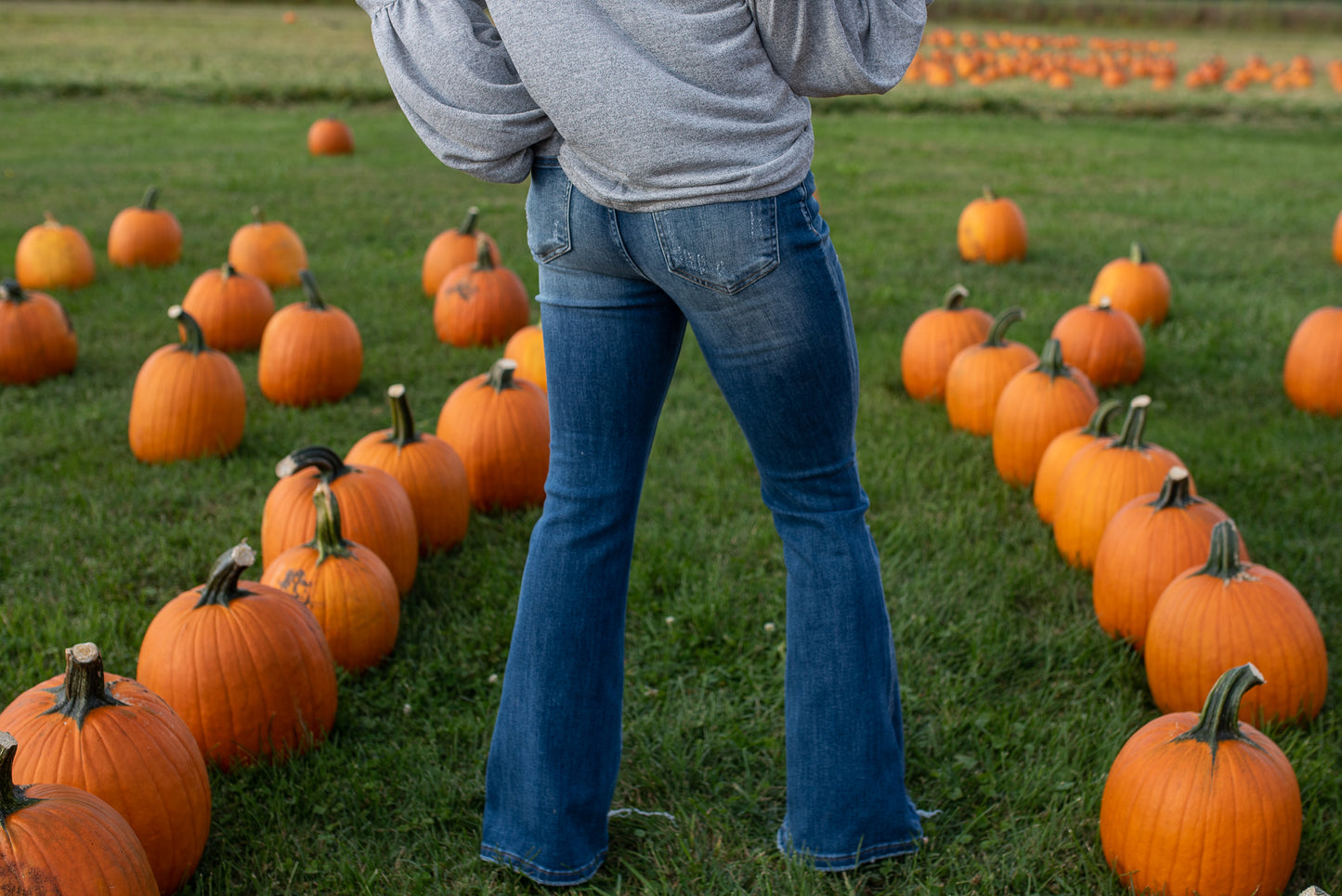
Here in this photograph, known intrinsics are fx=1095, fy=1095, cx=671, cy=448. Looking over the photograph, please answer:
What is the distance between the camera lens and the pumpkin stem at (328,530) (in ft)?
9.89

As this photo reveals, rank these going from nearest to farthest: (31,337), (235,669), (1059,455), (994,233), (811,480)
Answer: (811,480) → (235,669) → (1059,455) → (31,337) → (994,233)

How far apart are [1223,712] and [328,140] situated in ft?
37.9

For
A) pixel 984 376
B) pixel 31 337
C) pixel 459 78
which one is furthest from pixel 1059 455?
pixel 31 337

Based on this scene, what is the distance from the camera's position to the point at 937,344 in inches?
202

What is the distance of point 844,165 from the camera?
1162 cm

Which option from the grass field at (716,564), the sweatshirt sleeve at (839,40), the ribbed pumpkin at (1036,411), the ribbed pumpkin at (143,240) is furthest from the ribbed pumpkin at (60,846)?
the ribbed pumpkin at (143,240)

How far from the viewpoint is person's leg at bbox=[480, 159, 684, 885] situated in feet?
6.55

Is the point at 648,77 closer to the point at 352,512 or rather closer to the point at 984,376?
the point at 352,512

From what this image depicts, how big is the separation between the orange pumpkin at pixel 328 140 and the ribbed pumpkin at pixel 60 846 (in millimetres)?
11016

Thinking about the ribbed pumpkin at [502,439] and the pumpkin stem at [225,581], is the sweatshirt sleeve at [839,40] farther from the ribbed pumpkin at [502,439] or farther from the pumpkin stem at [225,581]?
the ribbed pumpkin at [502,439]

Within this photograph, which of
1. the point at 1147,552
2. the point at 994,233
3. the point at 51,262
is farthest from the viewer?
the point at 994,233

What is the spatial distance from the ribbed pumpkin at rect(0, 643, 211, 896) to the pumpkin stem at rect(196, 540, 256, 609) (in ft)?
1.23

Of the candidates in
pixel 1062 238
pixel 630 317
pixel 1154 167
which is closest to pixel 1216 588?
pixel 630 317

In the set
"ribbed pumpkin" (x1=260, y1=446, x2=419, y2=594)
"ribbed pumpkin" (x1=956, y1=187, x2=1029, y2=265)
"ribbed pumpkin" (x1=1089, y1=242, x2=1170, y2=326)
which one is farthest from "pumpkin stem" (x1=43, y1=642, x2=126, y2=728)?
"ribbed pumpkin" (x1=956, y1=187, x2=1029, y2=265)
